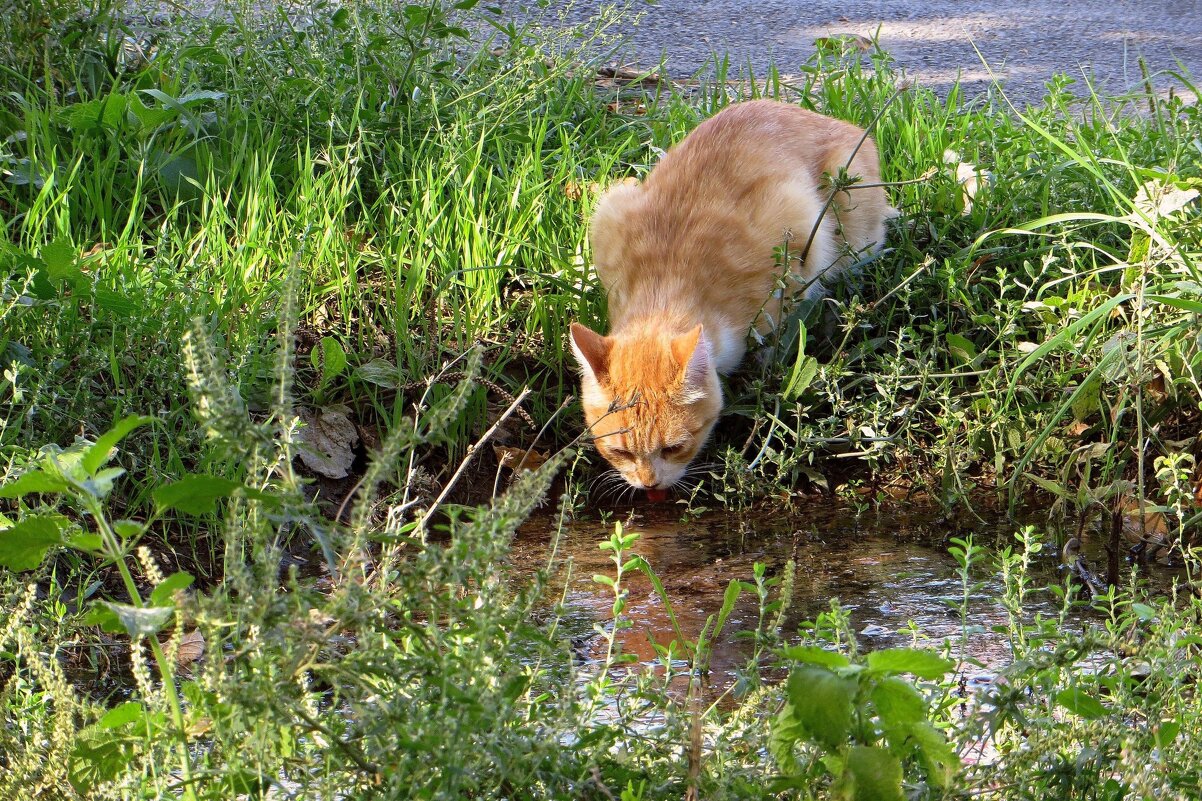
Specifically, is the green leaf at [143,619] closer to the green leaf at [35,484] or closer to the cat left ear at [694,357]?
the green leaf at [35,484]

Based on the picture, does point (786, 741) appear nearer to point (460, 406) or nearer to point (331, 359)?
point (460, 406)

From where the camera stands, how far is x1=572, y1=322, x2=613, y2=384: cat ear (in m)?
3.38

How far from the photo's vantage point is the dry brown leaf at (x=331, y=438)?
3.35 metres

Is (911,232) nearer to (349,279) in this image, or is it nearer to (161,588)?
(349,279)

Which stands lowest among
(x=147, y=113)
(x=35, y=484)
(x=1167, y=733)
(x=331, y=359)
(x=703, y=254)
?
(x=1167, y=733)

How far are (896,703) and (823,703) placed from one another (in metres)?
0.13

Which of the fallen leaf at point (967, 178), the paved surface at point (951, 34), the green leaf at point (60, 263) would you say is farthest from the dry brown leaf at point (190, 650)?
the paved surface at point (951, 34)

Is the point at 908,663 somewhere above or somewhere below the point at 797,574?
above

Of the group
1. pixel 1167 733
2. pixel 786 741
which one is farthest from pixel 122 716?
pixel 1167 733

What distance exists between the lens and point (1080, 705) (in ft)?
5.48

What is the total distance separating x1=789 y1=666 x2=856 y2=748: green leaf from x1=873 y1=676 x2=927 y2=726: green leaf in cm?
7

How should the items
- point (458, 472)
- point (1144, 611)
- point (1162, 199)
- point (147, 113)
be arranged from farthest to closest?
point (147, 113) < point (1162, 199) < point (458, 472) < point (1144, 611)

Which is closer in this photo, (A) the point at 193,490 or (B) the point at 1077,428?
(A) the point at 193,490

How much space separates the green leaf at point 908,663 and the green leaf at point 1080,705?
0.30 metres
